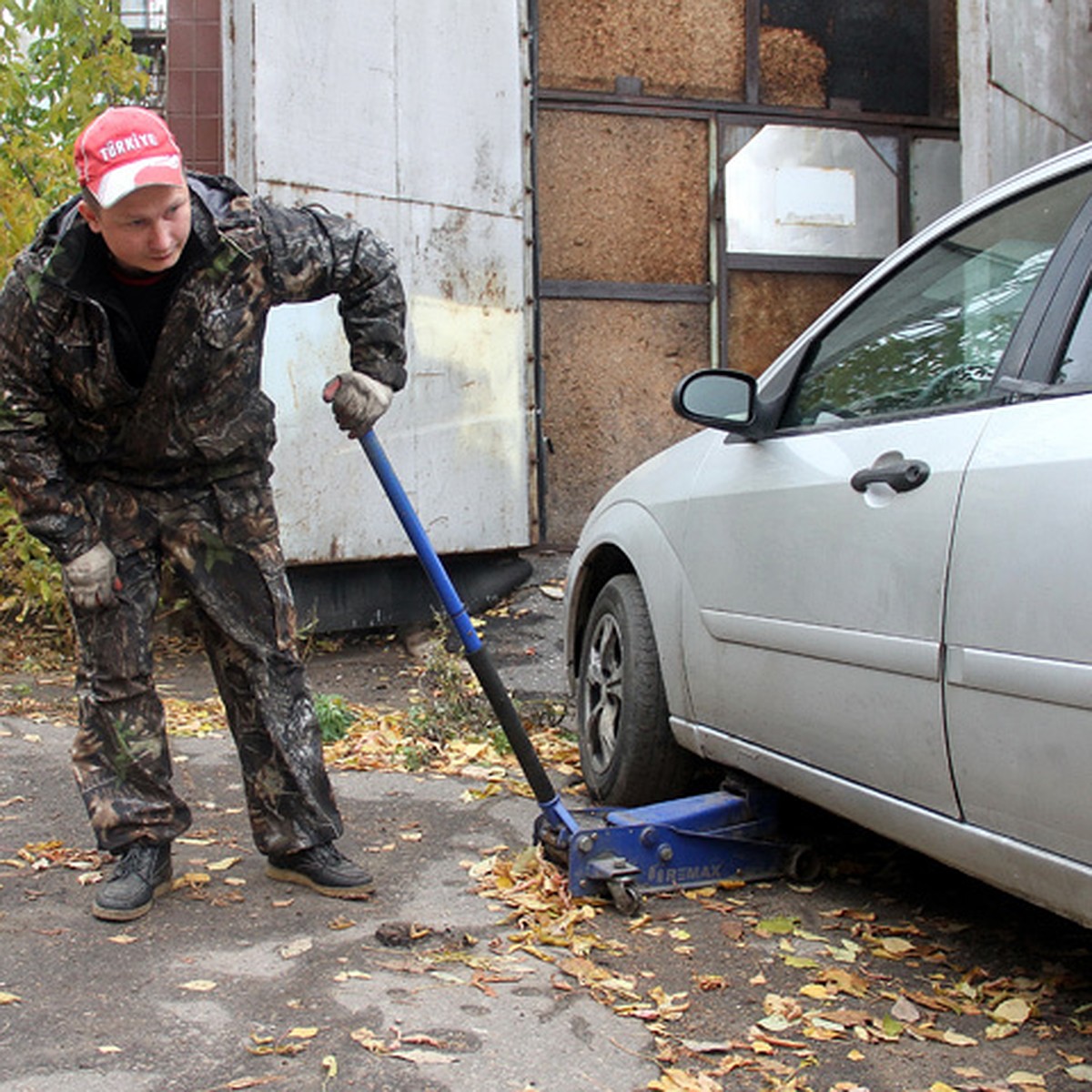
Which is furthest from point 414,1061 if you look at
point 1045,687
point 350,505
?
point 350,505

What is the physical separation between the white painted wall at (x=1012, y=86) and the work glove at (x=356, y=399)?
4.91 metres

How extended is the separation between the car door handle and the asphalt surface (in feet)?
3.49

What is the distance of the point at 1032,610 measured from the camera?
2.44m

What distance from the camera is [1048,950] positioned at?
10.6ft

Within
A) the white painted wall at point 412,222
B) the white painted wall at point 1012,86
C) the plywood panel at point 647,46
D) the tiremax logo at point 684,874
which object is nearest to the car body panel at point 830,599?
the tiremax logo at point 684,874

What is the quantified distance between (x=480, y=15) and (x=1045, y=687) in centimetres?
605

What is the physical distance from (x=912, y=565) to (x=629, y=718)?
4.75 ft

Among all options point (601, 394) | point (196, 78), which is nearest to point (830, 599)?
point (601, 394)

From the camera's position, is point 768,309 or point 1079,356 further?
point 768,309

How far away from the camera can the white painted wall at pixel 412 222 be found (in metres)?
7.02

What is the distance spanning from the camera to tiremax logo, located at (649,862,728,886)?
359 centimetres

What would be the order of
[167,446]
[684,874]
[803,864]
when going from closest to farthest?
[167,446]
[684,874]
[803,864]

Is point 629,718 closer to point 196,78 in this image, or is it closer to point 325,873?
point 325,873

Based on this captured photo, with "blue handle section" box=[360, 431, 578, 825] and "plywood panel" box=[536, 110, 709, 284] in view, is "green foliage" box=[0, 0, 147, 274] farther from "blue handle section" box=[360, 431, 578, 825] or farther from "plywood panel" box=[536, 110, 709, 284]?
"blue handle section" box=[360, 431, 578, 825]
